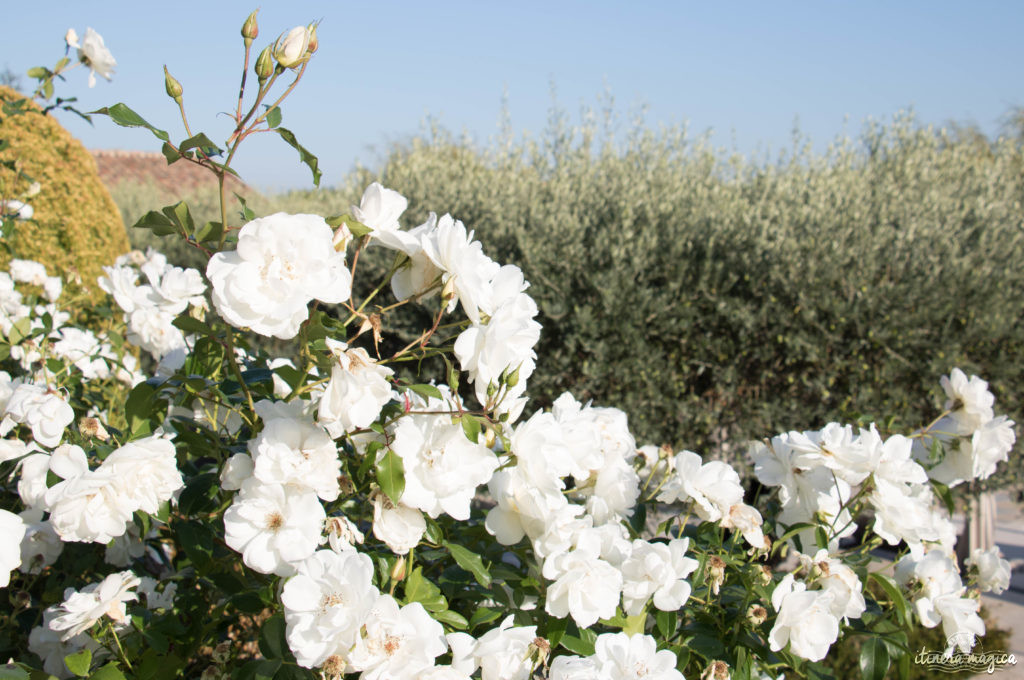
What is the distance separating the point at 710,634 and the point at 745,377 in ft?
8.40

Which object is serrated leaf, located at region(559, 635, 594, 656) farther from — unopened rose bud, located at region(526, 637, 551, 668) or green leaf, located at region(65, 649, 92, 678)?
green leaf, located at region(65, 649, 92, 678)

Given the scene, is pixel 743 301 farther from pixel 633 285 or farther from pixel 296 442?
pixel 296 442

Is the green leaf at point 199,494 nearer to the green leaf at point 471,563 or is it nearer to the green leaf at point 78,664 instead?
the green leaf at point 78,664

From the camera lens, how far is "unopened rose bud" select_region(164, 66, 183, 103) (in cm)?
101

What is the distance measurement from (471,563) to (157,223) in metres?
0.68

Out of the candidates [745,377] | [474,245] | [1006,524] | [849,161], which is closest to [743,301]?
[745,377]

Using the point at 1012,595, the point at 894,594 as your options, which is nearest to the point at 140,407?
the point at 894,594

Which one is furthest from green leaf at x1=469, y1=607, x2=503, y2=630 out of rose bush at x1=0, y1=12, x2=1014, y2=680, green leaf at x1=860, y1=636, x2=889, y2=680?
green leaf at x1=860, y1=636, x2=889, y2=680

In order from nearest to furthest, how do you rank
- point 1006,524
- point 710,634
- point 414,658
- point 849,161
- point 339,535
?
point 414,658
point 339,535
point 710,634
point 849,161
point 1006,524

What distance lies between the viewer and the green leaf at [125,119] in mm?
976

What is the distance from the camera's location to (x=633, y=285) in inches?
140

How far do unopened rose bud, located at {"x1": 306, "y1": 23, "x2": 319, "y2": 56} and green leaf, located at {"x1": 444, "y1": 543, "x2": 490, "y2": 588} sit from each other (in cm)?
77

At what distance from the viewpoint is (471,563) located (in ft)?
3.63

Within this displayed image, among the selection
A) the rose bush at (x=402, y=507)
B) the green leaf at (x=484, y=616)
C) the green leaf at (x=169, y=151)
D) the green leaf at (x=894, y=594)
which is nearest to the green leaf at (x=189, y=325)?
the rose bush at (x=402, y=507)
